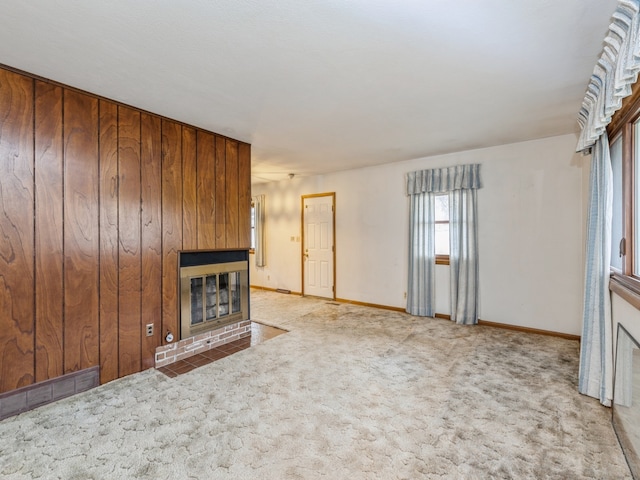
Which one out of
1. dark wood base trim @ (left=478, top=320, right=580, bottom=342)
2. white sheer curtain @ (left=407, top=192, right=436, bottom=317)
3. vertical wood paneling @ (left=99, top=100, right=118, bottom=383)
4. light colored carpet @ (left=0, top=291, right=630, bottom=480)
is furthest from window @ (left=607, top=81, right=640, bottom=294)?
vertical wood paneling @ (left=99, top=100, right=118, bottom=383)

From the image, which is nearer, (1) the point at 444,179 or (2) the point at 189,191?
(2) the point at 189,191

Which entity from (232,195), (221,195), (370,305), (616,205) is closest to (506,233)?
(616,205)

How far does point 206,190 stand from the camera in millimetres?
3570

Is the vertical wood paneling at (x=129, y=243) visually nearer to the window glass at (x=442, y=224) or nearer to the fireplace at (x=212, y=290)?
the fireplace at (x=212, y=290)

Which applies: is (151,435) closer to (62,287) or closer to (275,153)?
(62,287)

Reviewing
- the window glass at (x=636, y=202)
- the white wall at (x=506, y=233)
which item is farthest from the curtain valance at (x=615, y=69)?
the white wall at (x=506, y=233)

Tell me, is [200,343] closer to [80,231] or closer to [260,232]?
[80,231]

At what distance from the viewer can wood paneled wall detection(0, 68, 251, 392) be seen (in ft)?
7.35

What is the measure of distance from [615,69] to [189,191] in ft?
12.0

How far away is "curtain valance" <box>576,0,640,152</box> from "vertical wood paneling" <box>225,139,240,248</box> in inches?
139

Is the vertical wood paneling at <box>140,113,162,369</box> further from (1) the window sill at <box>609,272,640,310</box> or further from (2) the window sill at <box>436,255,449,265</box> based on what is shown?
(2) the window sill at <box>436,255,449,265</box>

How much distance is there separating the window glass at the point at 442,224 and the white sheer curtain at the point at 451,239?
0.13m

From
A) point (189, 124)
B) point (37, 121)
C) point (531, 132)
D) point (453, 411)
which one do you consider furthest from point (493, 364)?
point (37, 121)

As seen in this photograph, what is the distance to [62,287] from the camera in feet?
8.05
